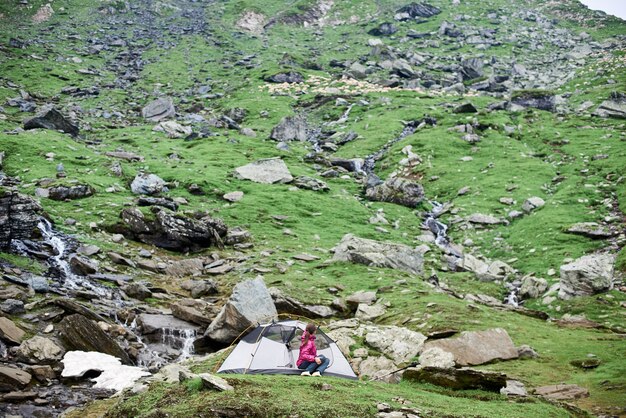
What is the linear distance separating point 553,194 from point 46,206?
45.4m

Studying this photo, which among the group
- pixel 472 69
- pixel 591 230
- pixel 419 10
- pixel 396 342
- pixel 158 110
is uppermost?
pixel 419 10

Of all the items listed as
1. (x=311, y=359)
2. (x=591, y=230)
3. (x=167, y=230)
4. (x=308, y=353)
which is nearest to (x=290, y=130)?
(x=167, y=230)

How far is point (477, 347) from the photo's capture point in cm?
2227

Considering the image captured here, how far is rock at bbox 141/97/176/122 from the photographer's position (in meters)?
81.0

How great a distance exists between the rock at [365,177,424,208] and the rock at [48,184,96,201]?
1140 inches

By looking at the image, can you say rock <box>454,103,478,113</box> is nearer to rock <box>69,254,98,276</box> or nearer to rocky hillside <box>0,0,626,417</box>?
rocky hillside <box>0,0,626,417</box>

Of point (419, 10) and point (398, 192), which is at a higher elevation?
point (419, 10)

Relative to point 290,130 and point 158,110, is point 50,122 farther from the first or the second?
point 290,130

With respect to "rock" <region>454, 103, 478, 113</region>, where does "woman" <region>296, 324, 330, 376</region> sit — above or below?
below

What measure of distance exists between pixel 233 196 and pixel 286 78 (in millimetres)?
64857

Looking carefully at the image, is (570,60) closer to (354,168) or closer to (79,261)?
(354,168)

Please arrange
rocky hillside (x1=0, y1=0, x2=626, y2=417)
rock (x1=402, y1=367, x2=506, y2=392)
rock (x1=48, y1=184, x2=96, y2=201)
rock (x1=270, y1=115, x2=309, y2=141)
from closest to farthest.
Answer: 1. rock (x1=402, y1=367, x2=506, y2=392)
2. rocky hillside (x1=0, y1=0, x2=626, y2=417)
3. rock (x1=48, y1=184, x2=96, y2=201)
4. rock (x1=270, y1=115, x2=309, y2=141)

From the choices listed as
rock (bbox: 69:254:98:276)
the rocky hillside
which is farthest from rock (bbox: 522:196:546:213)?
rock (bbox: 69:254:98:276)

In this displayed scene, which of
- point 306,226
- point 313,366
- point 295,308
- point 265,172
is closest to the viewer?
point 313,366
